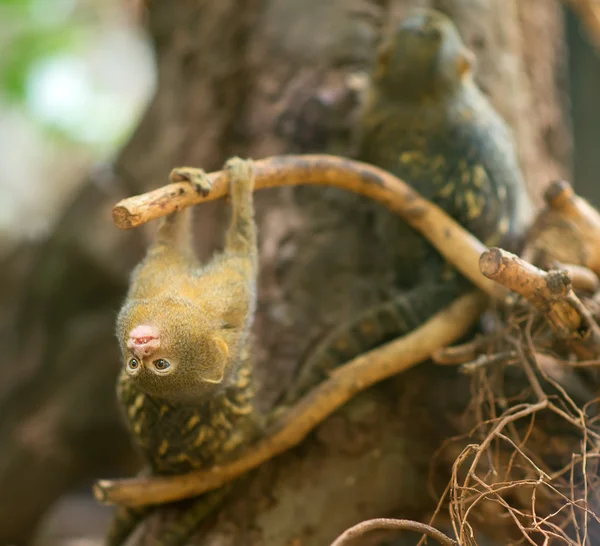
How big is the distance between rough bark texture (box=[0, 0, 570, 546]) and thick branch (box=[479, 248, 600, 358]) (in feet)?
2.13

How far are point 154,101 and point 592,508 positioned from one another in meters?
3.43

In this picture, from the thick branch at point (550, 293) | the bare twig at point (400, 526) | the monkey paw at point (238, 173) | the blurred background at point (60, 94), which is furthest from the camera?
the blurred background at point (60, 94)

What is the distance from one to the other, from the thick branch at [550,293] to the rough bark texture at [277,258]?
2.13 ft

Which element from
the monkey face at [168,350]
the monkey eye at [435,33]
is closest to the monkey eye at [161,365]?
the monkey face at [168,350]

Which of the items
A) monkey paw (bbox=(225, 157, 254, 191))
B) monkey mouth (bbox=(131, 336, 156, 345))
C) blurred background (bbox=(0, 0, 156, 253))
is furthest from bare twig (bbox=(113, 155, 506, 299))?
blurred background (bbox=(0, 0, 156, 253))

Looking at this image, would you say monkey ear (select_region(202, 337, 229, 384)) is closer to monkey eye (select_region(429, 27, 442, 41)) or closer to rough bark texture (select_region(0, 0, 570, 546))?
rough bark texture (select_region(0, 0, 570, 546))

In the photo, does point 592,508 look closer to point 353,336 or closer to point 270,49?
point 353,336

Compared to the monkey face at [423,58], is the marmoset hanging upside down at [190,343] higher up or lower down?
lower down

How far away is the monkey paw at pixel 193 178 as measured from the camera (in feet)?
6.76

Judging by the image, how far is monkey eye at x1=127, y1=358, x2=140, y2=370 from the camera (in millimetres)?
1770

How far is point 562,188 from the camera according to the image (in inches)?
97.9

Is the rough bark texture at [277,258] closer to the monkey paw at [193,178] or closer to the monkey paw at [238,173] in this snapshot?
the monkey paw at [238,173]

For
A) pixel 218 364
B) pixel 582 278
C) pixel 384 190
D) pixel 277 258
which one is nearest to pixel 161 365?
pixel 218 364

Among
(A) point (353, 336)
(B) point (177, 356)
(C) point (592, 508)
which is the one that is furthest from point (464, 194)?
(B) point (177, 356)
